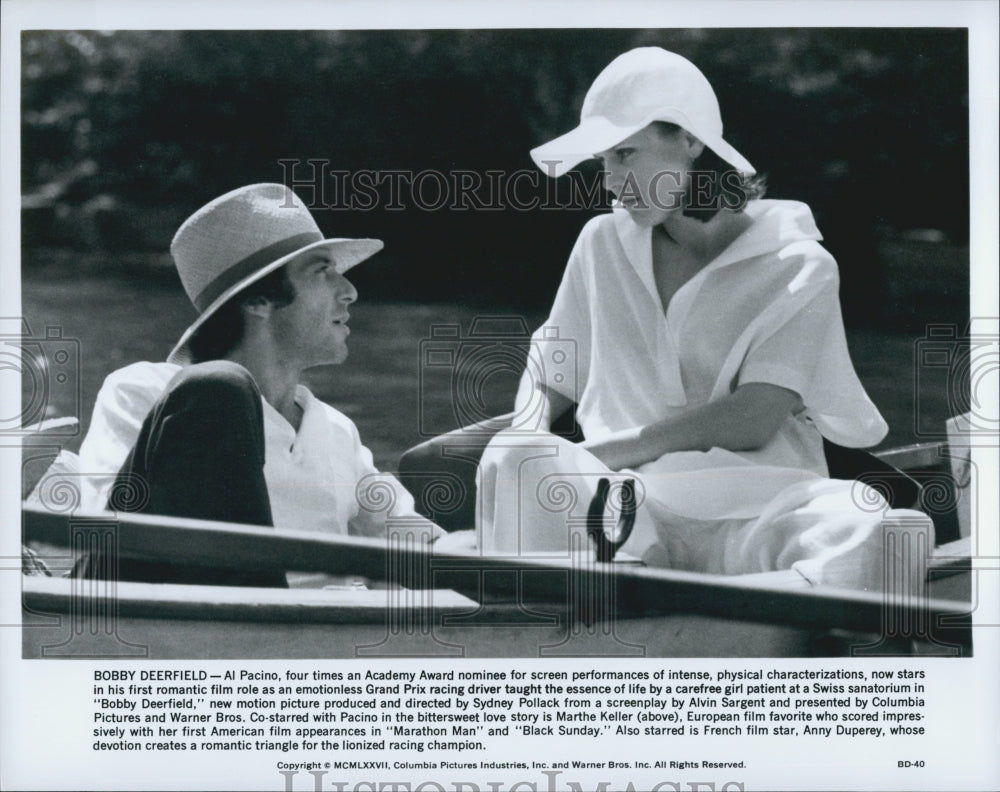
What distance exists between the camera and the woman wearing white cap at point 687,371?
15.9 feet

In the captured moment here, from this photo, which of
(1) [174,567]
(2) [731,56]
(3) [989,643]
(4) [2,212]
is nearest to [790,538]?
(3) [989,643]

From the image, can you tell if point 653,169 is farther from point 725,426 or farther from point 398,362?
point 398,362

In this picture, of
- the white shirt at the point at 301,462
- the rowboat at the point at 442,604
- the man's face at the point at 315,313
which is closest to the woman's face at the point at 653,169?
the man's face at the point at 315,313

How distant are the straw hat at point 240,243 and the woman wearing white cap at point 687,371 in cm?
88

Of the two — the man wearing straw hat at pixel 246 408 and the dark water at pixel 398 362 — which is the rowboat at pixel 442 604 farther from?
the dark water at pixel 398 362

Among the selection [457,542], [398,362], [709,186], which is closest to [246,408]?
[398,362]

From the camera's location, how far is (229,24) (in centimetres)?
500

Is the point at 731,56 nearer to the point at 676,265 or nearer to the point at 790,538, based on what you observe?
the point at 676,265

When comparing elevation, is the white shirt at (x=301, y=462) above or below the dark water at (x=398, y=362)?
below

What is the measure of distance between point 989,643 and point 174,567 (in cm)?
303

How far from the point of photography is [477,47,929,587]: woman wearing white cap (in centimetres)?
484

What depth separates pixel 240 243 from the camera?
4938 mm

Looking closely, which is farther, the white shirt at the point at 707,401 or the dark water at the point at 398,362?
the dark water at the point at 398,362

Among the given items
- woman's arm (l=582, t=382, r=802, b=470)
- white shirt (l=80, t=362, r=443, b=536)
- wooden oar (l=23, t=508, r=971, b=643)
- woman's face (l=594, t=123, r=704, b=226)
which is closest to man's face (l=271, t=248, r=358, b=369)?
white shirt (l=80, t=362, r=443, b=536)
